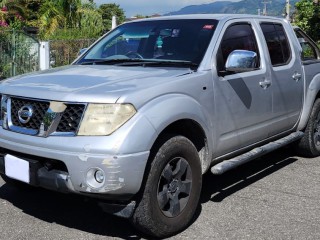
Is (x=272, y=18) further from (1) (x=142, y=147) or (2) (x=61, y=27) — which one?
(2) (x=61, y=27)

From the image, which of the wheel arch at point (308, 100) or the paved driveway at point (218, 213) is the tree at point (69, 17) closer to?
the wheel arch at point (308, 100)

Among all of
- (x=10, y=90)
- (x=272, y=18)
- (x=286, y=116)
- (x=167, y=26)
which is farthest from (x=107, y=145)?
(x=272, y=18)

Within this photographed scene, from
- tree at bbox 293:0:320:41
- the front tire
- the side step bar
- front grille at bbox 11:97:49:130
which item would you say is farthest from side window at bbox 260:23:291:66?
tree at bbox 293:0:320:41

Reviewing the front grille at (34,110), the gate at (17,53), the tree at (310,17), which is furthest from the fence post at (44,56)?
the front grille at (34,110)

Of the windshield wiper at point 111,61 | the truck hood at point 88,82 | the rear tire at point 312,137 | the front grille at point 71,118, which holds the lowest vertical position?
the rear tire at point 312,137

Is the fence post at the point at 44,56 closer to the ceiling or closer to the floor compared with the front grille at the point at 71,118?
closer to the floor

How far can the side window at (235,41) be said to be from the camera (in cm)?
461

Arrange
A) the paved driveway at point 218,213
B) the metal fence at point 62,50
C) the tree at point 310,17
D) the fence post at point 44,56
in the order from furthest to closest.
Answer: the tree at point 310,17
the metal fence at point 62,50
the fence post at point 44,56
the paved driveway at point 218,213

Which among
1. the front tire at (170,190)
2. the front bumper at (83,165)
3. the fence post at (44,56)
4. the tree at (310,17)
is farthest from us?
the tree at (310,17)

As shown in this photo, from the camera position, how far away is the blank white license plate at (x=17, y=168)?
3.73 m

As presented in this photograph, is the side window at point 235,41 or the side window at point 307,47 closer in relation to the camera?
the side window at point 235,41

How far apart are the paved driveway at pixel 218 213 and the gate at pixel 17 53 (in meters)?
9.00

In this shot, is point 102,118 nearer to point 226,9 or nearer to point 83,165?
point 83,165

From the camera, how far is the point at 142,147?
350cm
